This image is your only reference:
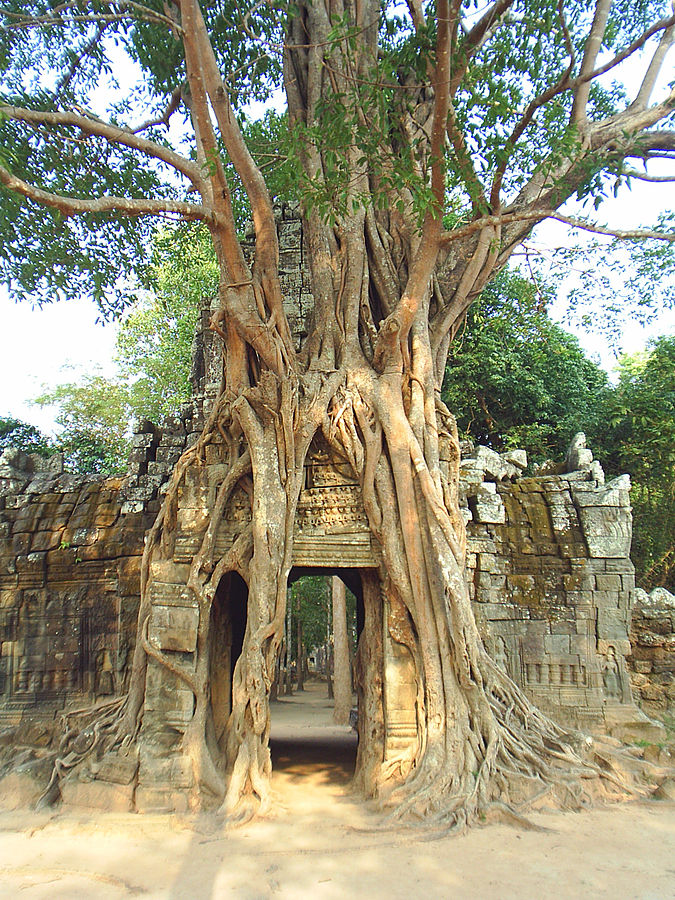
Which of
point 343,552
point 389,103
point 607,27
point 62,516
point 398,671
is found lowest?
point 398,671

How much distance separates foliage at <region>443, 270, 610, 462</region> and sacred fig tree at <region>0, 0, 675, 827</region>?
396cm

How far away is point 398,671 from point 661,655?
2.74 m

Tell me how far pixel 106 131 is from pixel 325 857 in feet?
17.4

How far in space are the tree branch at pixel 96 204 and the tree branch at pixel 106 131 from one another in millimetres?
431

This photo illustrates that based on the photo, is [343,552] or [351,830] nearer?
[351,830]

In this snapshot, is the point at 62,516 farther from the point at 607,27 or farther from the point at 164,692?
the point at 607,27

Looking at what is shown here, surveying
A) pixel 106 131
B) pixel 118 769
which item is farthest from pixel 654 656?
pixel 106 131

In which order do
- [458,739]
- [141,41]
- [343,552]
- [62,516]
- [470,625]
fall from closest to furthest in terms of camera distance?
[458,739] → [470,625] → [343,552] → [141,41] → [62,516]

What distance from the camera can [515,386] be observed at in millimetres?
10516

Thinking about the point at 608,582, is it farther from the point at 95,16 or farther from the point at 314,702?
the point at 314,702

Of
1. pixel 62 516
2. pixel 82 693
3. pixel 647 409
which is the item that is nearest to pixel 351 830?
pixel 82 693

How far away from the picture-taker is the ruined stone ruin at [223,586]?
17.2 ft

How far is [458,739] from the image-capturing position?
4.73 metres

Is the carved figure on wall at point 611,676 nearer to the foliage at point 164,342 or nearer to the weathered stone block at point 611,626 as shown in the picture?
the weathered stone block at point 611,626
